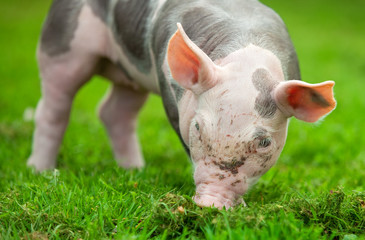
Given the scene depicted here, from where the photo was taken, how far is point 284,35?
3.33 m

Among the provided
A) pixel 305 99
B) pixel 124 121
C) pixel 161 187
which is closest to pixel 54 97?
pixel 124 121

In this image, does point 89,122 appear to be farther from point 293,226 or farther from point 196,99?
A: point 293,226

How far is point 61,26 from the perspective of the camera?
4254 mm

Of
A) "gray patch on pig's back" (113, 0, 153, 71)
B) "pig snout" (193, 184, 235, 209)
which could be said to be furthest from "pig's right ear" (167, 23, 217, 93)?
"gray patch on pig's back" (113, 0, 153, 71)

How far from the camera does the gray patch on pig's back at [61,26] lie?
421 cm

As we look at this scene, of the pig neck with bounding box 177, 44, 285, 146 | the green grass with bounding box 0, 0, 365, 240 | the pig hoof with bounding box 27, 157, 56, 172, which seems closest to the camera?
the green grass with bounding box 0, 0, 365, 240

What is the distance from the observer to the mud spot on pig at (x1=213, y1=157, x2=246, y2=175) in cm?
279

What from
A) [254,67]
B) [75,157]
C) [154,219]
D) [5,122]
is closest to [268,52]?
[254,67]

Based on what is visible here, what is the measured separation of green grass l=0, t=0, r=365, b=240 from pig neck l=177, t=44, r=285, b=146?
44 cm

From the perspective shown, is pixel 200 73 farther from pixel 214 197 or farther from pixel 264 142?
pixel 214 197

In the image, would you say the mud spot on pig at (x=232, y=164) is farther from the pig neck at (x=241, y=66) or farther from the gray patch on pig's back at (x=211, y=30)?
the gray patch on pig's back at (x=211, y=30)

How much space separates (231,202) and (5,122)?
392 cm

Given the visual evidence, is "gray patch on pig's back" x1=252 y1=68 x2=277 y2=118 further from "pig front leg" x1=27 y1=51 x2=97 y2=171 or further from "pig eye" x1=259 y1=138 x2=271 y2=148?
"pig front leg" x1=27 y1=51 x2=97 y2=171

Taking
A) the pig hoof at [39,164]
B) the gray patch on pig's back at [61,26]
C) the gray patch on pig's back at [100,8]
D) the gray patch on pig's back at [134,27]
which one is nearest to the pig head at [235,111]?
the gray patch on pig's back at [134,27]
